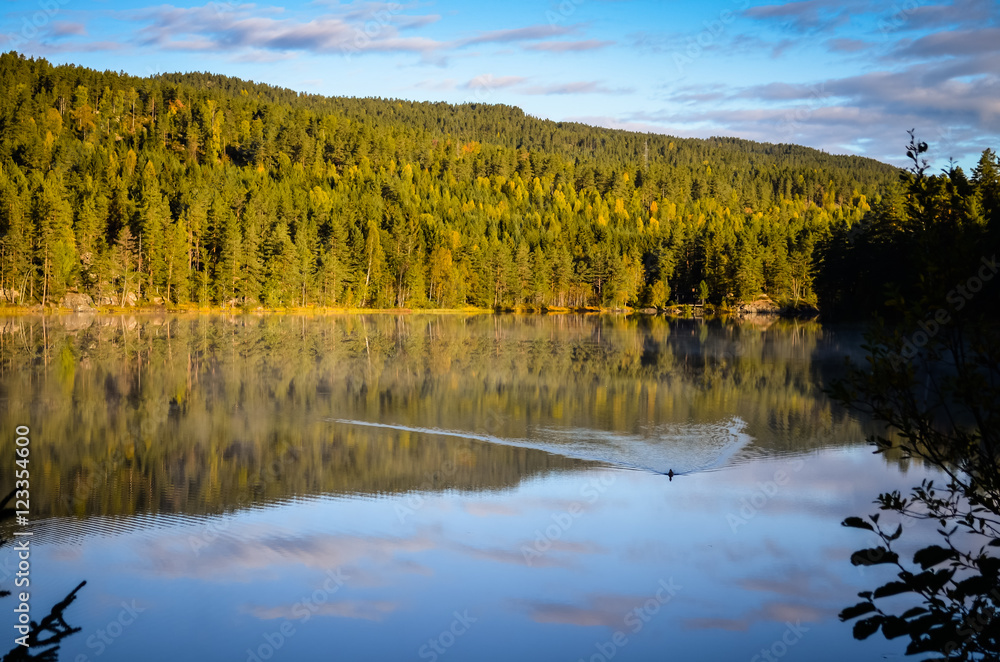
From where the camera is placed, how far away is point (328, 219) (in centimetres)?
11075

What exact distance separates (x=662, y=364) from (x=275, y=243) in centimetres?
6919

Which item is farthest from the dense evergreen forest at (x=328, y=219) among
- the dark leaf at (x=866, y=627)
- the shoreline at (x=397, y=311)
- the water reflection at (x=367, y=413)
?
the dark leaf at (x=866, y=627)

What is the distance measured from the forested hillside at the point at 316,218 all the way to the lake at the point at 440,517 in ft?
204

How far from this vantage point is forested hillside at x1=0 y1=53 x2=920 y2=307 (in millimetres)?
89500

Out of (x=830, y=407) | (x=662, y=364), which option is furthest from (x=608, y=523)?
(x=662, y=364)

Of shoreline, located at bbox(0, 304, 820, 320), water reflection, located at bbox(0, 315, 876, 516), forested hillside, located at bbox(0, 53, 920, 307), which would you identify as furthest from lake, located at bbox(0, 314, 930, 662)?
forested hillside, located at bbox(0, 53, 920, 307)

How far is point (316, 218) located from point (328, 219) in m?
1.62

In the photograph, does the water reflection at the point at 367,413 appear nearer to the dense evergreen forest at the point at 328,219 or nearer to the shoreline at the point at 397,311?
the shoreline at the point at 397,311

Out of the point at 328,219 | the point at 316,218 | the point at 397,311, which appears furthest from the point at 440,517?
the point at 328,219

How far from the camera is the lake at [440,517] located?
10.1 meters

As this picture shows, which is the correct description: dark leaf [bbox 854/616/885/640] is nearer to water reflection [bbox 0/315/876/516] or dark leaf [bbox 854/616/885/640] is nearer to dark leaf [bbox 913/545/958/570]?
dark leaf [bbox 913/545/958/570]

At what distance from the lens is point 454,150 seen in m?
180

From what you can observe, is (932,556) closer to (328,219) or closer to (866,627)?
(866,627)

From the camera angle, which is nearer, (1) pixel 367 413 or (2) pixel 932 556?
(2) pixel 932 556
